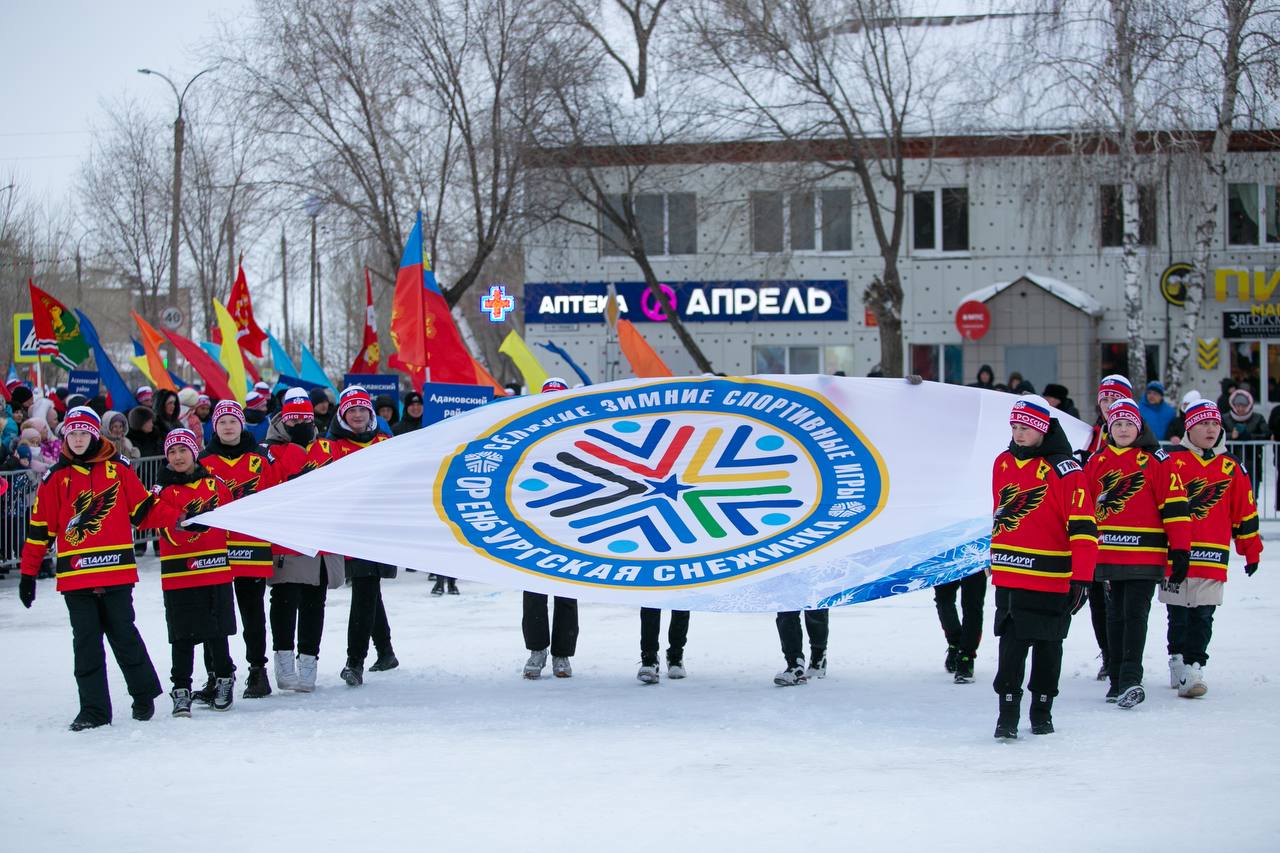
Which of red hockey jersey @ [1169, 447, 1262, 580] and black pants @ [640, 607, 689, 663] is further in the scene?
black pants @ [640, 607, 689, 663]

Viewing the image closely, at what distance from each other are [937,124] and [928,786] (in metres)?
22.3

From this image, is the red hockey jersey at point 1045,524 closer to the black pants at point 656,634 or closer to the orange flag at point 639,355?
the black pants at point 656,634

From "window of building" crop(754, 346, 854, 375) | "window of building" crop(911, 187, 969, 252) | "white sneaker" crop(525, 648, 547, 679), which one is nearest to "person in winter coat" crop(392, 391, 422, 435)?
"white sneaker" crop(525, 648, 547, 679)

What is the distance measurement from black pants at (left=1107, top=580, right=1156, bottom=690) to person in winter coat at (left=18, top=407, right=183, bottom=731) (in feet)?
18.7

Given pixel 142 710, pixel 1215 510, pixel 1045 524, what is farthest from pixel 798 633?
pixel 142 710

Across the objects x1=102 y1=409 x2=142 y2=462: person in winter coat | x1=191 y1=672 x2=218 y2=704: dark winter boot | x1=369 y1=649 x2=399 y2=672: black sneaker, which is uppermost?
x1=102 y1=409 x2=142 y2=462: person in winter coat

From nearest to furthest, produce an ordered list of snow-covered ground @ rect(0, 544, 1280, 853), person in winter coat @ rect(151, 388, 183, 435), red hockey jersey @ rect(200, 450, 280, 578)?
snow-covered ground @ rect(0, 544, 1280, 853) < red hockey jersey @ rect(200, 450, 280, 578) < person in winter coat @ rect(151, 388, 183, 435)

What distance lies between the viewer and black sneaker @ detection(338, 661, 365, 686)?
9398mm

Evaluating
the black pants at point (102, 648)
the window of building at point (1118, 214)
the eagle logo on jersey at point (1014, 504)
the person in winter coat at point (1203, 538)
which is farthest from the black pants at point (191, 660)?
the window of building at point (1118, 214)

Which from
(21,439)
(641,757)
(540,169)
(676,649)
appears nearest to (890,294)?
(540,169)

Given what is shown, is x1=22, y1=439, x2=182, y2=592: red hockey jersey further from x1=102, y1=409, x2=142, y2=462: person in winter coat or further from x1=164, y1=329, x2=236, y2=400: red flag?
x1=164, y1=329, x2=236, y2=400: red flag

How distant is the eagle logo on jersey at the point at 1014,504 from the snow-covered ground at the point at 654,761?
1.13 metres

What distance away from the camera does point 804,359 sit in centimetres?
3081

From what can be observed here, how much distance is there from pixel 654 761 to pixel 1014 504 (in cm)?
232
